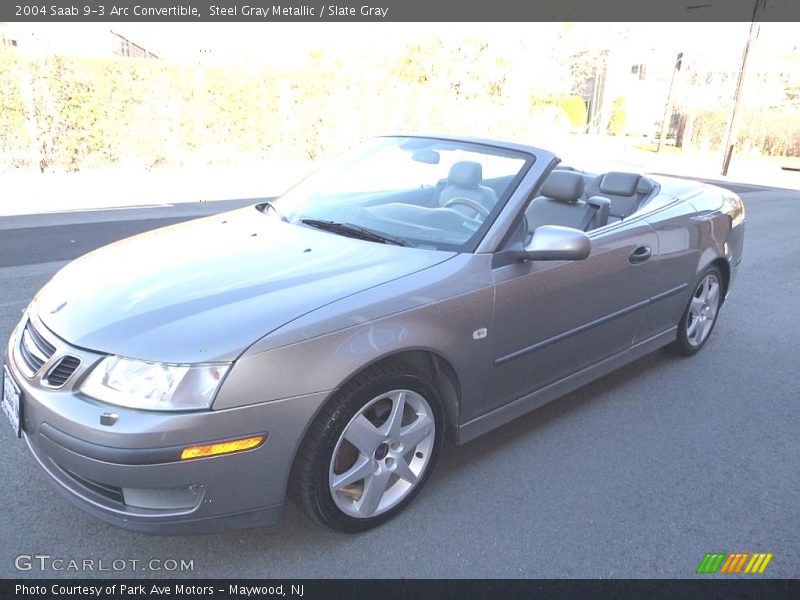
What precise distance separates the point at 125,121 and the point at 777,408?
12.3 metres

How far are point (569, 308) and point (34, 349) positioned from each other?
2301mm

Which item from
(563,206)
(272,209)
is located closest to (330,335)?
(272,209)

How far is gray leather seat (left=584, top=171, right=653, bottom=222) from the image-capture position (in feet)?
14.2

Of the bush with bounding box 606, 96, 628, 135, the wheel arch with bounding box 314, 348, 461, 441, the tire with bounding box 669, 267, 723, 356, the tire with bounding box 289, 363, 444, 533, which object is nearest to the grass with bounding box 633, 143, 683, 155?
the bush with bounding box 606, 96, 628, 135

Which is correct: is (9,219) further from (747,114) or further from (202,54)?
(747,114)

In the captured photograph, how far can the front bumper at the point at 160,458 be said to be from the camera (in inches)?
82.4

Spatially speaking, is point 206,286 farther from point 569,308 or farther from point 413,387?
point 569,308

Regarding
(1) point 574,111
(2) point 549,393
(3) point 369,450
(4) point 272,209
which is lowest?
(1) point 574,111

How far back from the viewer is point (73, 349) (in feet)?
7.46

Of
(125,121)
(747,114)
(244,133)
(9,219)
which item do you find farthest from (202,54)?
(747,114)

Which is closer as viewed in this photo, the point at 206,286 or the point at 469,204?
the point at 206,286

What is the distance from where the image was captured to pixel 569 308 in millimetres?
3242
